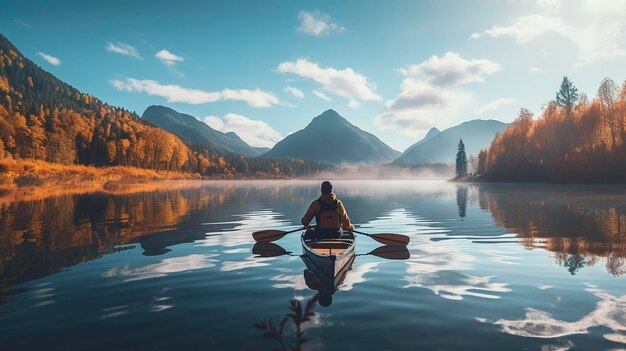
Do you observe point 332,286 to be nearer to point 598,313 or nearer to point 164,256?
point 598,313

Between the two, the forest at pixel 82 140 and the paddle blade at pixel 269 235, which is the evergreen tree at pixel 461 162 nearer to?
the forest at pixel 82 140

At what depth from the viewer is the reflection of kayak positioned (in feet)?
33.8

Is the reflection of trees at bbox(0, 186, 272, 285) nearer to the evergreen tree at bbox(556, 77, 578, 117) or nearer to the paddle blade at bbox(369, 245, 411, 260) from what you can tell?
the paddle blade at bbox(369, 245, 411, 260)

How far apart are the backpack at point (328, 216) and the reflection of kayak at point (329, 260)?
63 centimetres

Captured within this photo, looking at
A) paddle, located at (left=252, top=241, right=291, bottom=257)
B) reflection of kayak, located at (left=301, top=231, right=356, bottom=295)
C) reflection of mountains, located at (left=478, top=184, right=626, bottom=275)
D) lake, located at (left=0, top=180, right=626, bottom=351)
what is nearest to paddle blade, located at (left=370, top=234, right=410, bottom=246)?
lake, located at (left=0, top=180, right=626, bottom=351)

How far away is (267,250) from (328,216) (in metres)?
4.00

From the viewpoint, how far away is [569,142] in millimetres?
87625

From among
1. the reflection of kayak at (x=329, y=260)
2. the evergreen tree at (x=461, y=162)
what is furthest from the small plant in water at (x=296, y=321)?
the evergreen tree at (x=461, y=162)

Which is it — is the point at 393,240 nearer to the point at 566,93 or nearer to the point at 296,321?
the point at 296,321

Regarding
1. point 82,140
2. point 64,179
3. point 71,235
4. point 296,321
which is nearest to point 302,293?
point 296,321

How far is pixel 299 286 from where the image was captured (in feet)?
35.7

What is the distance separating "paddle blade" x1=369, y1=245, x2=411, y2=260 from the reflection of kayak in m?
1.86

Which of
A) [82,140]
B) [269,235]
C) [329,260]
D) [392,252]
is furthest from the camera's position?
[82,140]

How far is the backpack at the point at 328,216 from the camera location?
1465 cm
